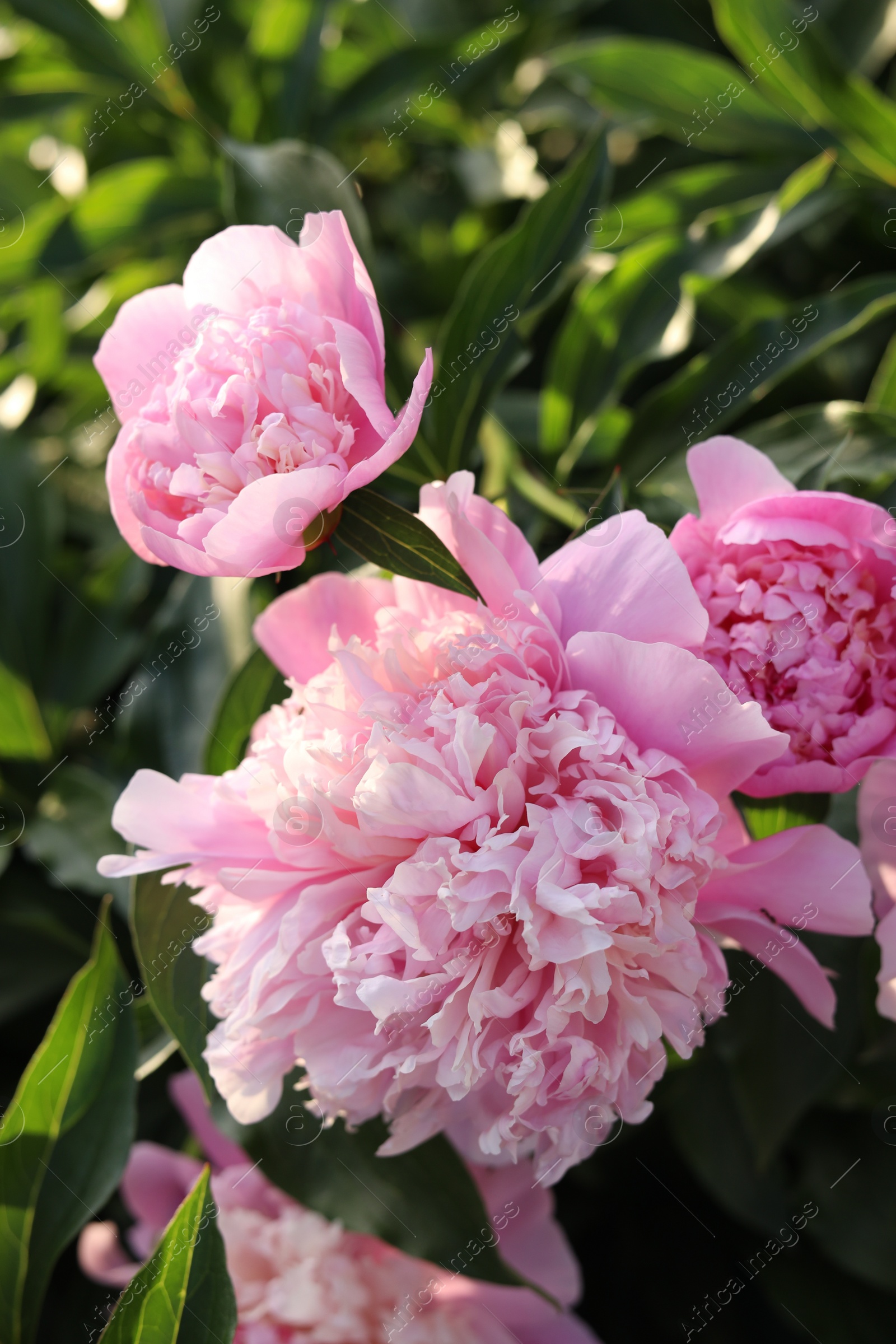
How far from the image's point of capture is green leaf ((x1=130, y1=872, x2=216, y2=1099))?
1.67 feet

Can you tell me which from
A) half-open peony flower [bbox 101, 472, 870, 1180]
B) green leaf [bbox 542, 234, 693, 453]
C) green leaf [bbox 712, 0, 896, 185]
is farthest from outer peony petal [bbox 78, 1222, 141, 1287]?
green leaf [bbox 712, 0, 896, 185]

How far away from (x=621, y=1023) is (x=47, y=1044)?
1.07 ft

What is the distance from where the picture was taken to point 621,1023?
42cm

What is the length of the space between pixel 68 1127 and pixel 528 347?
608 millimetres

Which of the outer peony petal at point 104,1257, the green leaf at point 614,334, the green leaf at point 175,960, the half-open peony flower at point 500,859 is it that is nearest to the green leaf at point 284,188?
the green leaf at point 614,334

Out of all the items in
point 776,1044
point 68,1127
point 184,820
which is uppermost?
point 184,820

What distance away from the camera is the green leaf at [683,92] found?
0.77 meters

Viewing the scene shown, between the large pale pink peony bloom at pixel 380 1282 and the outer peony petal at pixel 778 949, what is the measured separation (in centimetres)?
20

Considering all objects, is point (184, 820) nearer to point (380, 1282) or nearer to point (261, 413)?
point (261, 413)

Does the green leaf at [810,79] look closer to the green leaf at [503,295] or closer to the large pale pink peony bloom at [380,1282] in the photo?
the green leaf at [503,295]

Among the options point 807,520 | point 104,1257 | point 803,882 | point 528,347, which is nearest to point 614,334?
point 528,347

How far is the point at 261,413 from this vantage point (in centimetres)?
43

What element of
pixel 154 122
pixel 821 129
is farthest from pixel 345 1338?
pixel 154 122

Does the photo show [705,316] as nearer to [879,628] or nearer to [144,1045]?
[879,628]
